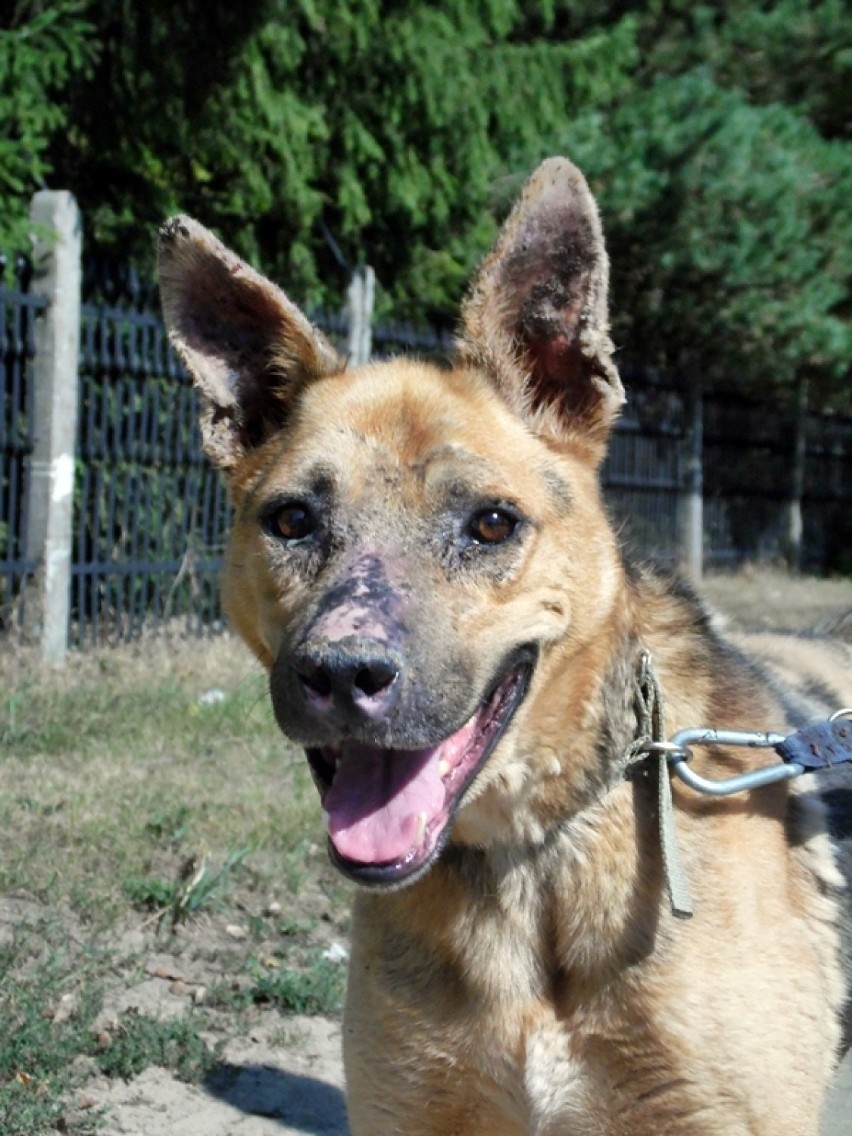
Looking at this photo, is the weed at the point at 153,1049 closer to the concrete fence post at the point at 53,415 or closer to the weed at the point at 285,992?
the weed at the point at 285,992

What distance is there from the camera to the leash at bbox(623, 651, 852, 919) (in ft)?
10.0

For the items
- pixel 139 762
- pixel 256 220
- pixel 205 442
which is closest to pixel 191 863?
pixel 139 762

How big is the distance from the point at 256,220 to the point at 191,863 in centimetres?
615

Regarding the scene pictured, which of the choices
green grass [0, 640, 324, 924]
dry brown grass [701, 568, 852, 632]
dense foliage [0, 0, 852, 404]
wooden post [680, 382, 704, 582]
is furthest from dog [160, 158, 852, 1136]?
wooden post [680, 382, 704, 582]

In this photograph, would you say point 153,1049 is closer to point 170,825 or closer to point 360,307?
point 170,825

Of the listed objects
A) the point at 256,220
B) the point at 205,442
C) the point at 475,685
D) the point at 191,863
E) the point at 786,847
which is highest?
the point at 256,220

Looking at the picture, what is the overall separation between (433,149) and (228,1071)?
7.64 metres

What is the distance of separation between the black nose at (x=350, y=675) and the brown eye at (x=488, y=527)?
44 centimetres

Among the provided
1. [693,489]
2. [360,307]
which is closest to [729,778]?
[360,307]

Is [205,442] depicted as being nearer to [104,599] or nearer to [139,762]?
[139,762]

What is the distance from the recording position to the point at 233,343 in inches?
140

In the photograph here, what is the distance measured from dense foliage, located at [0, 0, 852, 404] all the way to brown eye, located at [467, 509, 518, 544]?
570cm

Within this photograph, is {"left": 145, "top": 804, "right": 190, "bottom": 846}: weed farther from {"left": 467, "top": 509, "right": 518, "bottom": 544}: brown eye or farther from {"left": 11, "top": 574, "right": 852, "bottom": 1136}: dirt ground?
{"left": 467, "top": 509, "right": 518, "bottom": 544}: brown eye

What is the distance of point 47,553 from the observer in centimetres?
834
